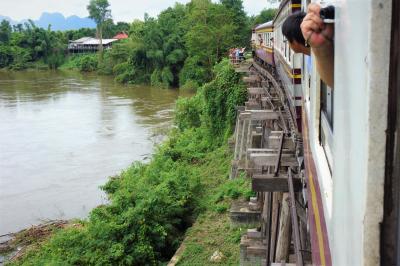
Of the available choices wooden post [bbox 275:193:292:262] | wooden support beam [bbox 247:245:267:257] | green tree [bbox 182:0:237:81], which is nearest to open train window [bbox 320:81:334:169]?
wooden post [bbox 275:193:292:262]

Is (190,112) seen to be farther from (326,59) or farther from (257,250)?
(326,59)

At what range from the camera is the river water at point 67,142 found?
1573 centimetres

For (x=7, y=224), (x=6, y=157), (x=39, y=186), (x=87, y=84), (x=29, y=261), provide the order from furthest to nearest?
(x=87, y=84)
(x=6, y=157)
(x=39, y=186)
(x=7, y=224)
(x=29, y=261)

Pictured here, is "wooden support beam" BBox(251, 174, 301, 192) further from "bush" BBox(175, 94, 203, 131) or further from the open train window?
"bush" BBox(175, 94, 203, 131)

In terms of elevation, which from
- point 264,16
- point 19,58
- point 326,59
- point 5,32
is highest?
point 5,32

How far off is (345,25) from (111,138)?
22.7 metres

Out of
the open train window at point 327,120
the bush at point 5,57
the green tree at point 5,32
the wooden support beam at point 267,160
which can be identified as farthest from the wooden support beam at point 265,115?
the green tree at point 5,32

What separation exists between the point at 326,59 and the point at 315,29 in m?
0.14

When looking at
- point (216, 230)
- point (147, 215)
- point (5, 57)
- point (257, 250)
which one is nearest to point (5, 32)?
point (5, 57)

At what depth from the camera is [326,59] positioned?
4.67 feet

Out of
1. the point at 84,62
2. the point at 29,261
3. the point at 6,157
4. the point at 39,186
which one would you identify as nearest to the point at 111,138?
the point at 6,157

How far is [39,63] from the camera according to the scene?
198 feet

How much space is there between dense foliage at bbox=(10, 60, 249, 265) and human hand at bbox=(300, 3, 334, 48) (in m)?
8.55

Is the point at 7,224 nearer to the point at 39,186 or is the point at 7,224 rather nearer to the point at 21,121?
the point at 39,186
